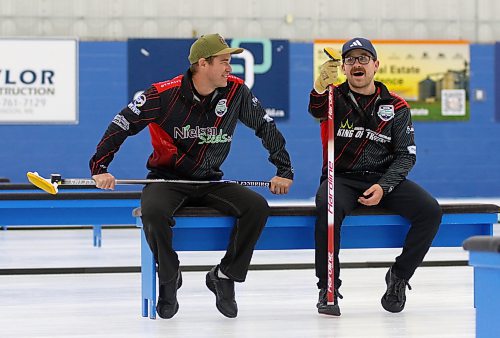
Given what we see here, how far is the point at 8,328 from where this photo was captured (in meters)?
3.70

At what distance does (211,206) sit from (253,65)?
844cm

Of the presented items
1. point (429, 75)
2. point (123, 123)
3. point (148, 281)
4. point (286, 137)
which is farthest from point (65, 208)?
point (429, 75)

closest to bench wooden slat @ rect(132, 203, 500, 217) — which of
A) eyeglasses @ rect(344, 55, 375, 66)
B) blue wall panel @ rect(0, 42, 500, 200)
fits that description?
eyeglasses @ rect(344, 55, 375, 66)

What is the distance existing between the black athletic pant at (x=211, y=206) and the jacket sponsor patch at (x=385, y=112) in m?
0.59

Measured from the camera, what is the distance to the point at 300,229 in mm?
4156

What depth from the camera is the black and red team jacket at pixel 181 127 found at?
398 cm

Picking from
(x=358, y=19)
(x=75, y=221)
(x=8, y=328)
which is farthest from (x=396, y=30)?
(x=8, y=328)

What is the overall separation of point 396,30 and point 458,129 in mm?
1395

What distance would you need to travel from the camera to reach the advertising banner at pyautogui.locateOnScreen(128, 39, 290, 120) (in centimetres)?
1224

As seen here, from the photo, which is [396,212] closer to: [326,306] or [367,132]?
[367,132]

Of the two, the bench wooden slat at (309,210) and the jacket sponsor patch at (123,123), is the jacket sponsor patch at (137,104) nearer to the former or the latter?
the jacket sponsor patch at (123,123)

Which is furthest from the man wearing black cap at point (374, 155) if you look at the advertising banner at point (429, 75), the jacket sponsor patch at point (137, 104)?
the advertising banner at point (429, 75)

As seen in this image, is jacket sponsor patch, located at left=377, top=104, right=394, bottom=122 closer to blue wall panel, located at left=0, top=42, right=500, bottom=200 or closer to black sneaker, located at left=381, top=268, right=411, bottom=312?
black sneaker, located at left=381, top=268, right=411, bottom=312

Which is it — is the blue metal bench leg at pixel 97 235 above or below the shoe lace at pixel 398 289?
below
